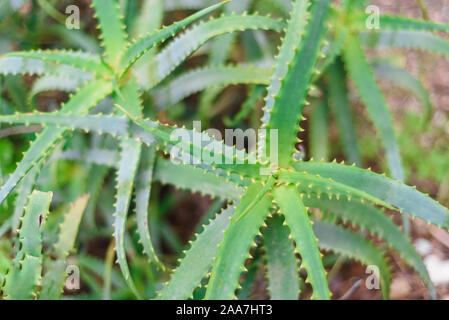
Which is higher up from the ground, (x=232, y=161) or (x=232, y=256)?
(x=232, y=161)

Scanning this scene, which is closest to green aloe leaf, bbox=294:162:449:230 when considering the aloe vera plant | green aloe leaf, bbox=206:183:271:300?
the aloe vera plant

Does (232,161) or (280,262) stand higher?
(232,161)

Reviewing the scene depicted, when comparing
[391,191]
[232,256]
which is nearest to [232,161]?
[232,256]

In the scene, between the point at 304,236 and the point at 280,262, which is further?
the point at 280,262

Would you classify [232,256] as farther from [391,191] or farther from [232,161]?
[391,191]

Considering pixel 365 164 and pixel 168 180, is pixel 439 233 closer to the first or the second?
pixel 365 164

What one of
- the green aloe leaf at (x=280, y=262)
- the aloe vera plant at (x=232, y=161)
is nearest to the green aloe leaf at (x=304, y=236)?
the aloe vera plant at (x=232, y=161)

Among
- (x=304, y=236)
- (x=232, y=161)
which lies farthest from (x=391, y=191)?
(x=232, y=161)

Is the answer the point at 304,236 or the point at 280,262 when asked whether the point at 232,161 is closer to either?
the point at 304,236

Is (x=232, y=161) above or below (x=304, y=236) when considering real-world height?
above

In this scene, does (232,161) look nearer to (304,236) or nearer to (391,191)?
(304,236)
